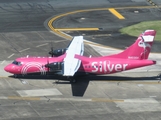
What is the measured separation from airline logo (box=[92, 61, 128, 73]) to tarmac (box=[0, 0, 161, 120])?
182cm

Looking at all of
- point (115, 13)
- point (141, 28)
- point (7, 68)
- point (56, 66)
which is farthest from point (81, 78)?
point (115, 13)

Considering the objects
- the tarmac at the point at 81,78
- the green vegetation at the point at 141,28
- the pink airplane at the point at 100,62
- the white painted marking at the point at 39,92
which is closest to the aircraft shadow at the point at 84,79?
the tarmac at the point at 81,78

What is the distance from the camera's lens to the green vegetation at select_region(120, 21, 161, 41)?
309ft

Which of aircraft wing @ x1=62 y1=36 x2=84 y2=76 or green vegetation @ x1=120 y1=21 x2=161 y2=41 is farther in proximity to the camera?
green vegetation @ x1=120 y1=21 x2=161 y2=41

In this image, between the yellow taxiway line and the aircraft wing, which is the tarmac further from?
the aircraft wing

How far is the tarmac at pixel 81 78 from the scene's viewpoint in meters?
63.8

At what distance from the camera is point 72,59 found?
71.0 meters

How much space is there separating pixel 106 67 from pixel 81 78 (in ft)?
13.0

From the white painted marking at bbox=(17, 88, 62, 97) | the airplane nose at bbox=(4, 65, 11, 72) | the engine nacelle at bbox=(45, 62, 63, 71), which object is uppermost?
the engine nacelle at bbox=(45, 62, 63, 71)

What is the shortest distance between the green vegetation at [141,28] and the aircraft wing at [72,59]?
60.0 ft

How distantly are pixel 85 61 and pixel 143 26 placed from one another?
90.8ft

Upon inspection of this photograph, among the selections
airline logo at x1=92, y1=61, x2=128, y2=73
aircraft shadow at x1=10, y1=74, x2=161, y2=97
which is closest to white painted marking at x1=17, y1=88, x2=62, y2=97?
aircraft shadow at x1=10, y1=74, x2=161, y2=97

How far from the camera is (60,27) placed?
316ft

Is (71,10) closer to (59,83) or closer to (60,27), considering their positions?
(60,27)
